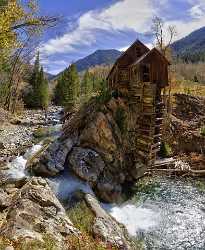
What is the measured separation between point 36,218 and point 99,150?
12751 mm

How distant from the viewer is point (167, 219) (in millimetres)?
24812

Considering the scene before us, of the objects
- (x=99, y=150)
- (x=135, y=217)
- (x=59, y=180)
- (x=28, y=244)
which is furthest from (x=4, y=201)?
(x=99, y=150)

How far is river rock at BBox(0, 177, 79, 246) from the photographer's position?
524 inches

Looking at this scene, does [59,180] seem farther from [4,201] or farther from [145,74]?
[145,74]

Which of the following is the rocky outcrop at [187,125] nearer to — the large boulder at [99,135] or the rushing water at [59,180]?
the large boulder at [99,135]

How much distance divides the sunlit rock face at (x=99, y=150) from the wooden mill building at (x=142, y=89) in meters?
0.87

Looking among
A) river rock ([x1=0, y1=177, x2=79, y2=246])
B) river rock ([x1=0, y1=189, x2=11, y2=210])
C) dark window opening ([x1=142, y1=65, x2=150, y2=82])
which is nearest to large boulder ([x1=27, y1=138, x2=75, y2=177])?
river rock ([x1=0, y1=189, x2=11, y2=210])

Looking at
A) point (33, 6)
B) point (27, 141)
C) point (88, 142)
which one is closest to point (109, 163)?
point (88, 142)

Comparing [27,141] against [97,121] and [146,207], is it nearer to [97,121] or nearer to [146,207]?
[97,121]

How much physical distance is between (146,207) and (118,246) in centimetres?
812

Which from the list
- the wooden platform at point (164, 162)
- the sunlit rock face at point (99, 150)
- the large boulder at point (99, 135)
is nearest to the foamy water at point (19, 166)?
the sunlit rock face at point (99, 150)

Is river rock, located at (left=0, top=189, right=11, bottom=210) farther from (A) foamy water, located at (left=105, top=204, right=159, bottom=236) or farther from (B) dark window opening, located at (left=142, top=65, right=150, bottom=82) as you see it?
(B) dark window opening, located at (left=142, top=65, right=150, bottom=82)

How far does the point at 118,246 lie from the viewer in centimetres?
1852

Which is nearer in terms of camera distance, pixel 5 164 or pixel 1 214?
pixel 1 214
